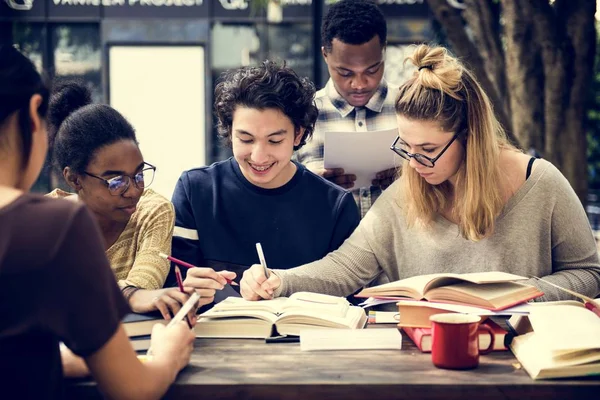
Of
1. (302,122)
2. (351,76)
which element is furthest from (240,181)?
(351,76)

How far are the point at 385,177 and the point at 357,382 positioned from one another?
5.74 feet

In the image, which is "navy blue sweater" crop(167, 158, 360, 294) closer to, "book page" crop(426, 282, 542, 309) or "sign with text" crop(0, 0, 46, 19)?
"book page" crop(426, 282, 542, 309)

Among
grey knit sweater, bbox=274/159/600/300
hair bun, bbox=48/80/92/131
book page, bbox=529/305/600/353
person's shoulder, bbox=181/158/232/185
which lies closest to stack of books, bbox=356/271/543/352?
book page, bbox=529/305/600/353

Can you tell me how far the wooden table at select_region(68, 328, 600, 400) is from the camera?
2.01 meters

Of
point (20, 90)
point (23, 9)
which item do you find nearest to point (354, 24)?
point (20, 90)

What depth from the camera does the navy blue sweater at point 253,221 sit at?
128 inches

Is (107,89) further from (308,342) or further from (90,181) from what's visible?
(308,342)

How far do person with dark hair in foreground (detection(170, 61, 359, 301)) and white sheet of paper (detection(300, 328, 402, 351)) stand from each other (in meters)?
0.84

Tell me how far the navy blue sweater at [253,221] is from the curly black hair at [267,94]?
9.5 inches

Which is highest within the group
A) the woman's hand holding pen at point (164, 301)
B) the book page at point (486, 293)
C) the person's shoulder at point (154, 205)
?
the person's shoulder at point (154, 205)

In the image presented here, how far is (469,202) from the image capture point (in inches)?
119

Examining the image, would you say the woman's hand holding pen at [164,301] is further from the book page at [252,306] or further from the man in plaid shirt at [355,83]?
the man in plaid shirt at [355,83]

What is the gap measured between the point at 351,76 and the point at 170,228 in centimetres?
134

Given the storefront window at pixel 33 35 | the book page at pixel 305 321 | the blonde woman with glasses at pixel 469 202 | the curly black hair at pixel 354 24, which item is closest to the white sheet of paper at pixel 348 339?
the book page at pixel 305 321
